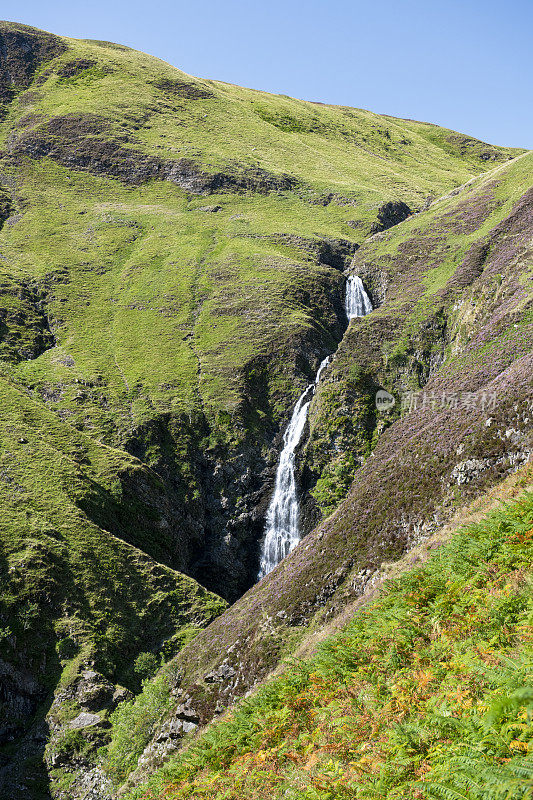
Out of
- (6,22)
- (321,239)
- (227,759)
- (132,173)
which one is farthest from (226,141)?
(227,759)

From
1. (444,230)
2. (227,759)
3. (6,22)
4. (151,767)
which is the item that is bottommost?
(151,767)

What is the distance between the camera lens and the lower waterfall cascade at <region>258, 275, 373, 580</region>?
53.8m

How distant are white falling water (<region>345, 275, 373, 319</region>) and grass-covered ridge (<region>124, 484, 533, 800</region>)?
68.5m

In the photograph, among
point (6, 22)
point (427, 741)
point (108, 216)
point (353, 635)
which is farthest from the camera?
point (6, 22)

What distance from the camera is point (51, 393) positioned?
6512 centimetres

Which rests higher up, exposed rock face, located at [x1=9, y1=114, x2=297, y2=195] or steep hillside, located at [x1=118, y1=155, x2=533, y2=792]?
exposed rock face, located at [x1=9, y1=114, x2=297, y2=195]

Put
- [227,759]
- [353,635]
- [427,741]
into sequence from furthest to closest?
[353,635], [227,759], [427,741]

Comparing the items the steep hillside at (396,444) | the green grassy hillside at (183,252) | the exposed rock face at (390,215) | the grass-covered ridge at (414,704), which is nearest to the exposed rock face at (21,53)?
the green grassy hillside at (183,252)

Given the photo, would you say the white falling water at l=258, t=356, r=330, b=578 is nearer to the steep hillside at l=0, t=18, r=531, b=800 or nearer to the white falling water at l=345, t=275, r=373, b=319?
the steep hillside at l=0, t=18, r=531, b=800

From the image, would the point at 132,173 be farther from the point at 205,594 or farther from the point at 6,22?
the point at 205,594

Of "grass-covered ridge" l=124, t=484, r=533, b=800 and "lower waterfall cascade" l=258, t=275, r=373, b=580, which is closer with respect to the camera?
"grass-covered ridge" l=124, t=484, r=533, b=800

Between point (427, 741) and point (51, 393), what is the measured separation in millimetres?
64534

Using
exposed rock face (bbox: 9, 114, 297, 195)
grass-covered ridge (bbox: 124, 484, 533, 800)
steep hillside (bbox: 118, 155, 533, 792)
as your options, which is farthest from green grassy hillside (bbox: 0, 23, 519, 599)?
grass-covered ridge (bbox: 124, 484, 533, 800)

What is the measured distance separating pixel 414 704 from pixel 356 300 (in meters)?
78.3
